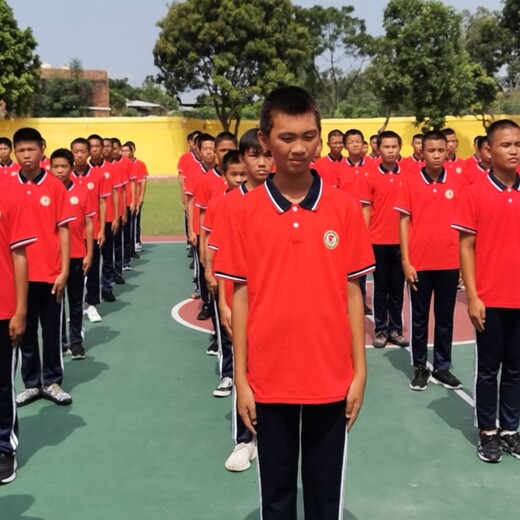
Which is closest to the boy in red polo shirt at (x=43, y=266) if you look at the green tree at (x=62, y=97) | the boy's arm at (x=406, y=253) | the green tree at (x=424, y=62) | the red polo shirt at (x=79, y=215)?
the red polo shirt at (x=79, y=215)

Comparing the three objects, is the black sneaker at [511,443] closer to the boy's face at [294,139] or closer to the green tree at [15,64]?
the boy's face at [294,139]

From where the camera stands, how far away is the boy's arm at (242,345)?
7.84ft

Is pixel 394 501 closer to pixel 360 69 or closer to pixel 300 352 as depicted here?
pixel 300 352

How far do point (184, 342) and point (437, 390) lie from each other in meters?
2.49

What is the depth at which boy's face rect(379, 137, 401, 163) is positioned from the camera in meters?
6.30

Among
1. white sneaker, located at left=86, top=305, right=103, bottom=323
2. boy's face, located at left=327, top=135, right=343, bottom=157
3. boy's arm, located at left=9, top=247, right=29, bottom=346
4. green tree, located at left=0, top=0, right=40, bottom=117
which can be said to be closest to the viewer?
boy's arm, located at left=9, top=247, right=29, bottom=346

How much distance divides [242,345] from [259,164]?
1.49 meters

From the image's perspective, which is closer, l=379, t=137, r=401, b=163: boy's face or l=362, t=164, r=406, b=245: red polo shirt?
l=379, t=137, r=401, b=163: boy's face

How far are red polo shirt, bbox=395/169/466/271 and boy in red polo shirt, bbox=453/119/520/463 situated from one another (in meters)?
1.17

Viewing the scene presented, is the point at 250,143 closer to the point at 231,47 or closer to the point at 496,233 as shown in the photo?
the point at 496,233

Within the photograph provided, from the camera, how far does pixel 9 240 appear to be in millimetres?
3770

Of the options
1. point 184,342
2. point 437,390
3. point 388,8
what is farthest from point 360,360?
point 388,8

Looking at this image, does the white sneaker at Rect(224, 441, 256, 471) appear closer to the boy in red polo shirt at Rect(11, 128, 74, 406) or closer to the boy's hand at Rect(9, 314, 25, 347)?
the boy's hand at Rect(9, 314, 25, 347)

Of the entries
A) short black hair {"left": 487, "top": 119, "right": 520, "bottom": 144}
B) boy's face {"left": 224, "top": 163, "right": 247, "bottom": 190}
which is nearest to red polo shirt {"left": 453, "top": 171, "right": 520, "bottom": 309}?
short black hair {"left": 487, "top": 119, "right": 520, "bottom": 144}
